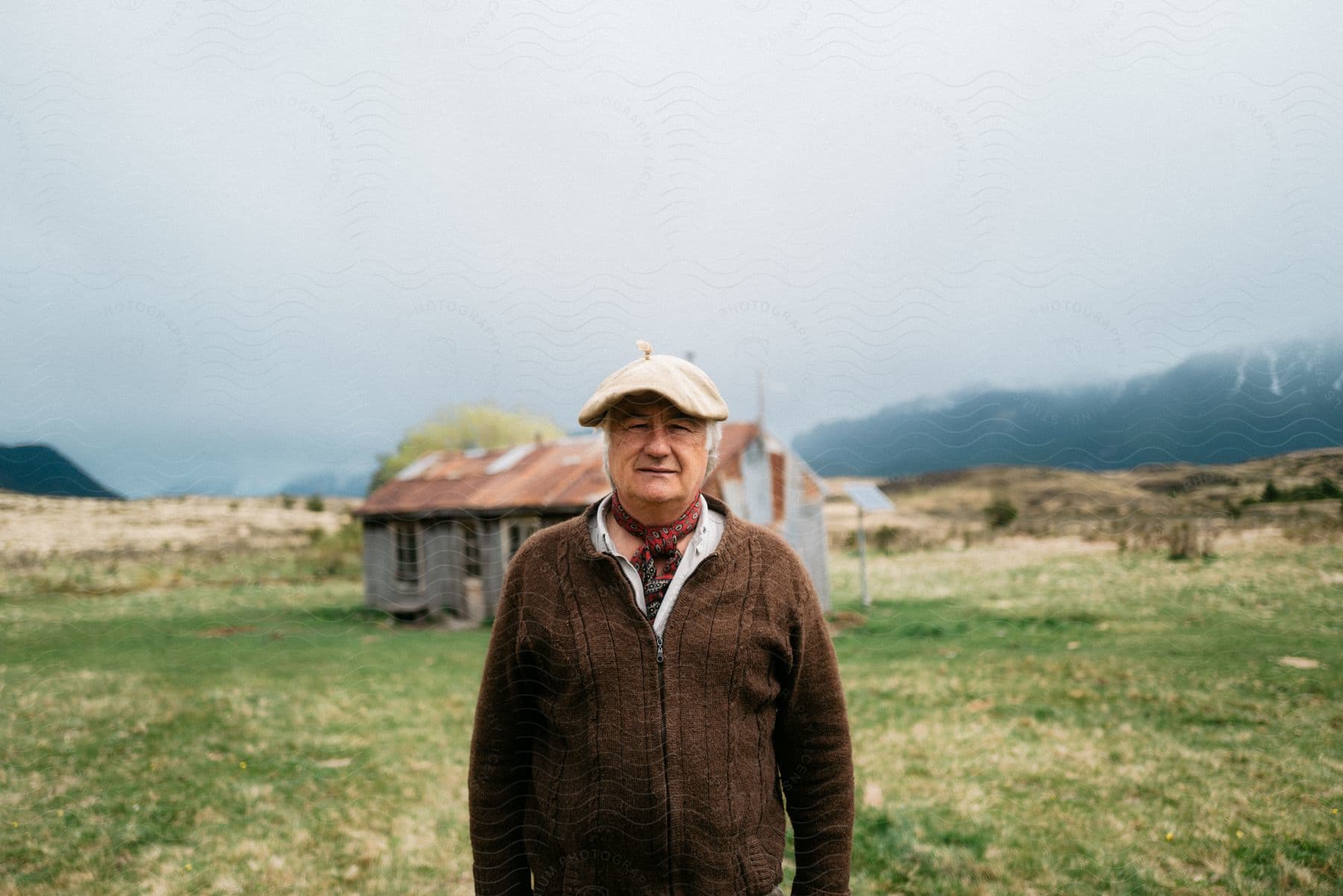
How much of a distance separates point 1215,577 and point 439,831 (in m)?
5.14

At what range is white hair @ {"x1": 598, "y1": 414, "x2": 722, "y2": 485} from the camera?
5.93 ft

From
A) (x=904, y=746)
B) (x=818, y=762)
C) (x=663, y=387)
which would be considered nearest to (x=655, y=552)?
(x=663, y=387)

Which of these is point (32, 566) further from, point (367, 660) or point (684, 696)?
point (684, 696)

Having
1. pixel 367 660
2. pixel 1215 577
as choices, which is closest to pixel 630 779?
pixel 1215 577

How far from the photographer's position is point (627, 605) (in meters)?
1.74

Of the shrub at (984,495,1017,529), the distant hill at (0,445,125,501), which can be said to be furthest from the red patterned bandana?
the shrub at (984,495,1017,529)

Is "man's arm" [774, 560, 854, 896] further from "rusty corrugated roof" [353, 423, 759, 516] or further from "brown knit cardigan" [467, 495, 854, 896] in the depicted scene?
"rusty corrugated roof" [353, 423, 759, 516]

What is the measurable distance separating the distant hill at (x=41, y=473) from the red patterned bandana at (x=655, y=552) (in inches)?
117

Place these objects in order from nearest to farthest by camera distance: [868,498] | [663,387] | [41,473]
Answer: [663,387], [41,473], [868,498]

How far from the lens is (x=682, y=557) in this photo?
1.81 metres

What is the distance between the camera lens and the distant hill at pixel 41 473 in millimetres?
3512

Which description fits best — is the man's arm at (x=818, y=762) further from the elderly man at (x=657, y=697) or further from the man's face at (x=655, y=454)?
the man's face at (x=655, y=454)

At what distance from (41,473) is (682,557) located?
335 centimetres

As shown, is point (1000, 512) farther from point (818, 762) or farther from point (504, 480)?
point (504, 480)
